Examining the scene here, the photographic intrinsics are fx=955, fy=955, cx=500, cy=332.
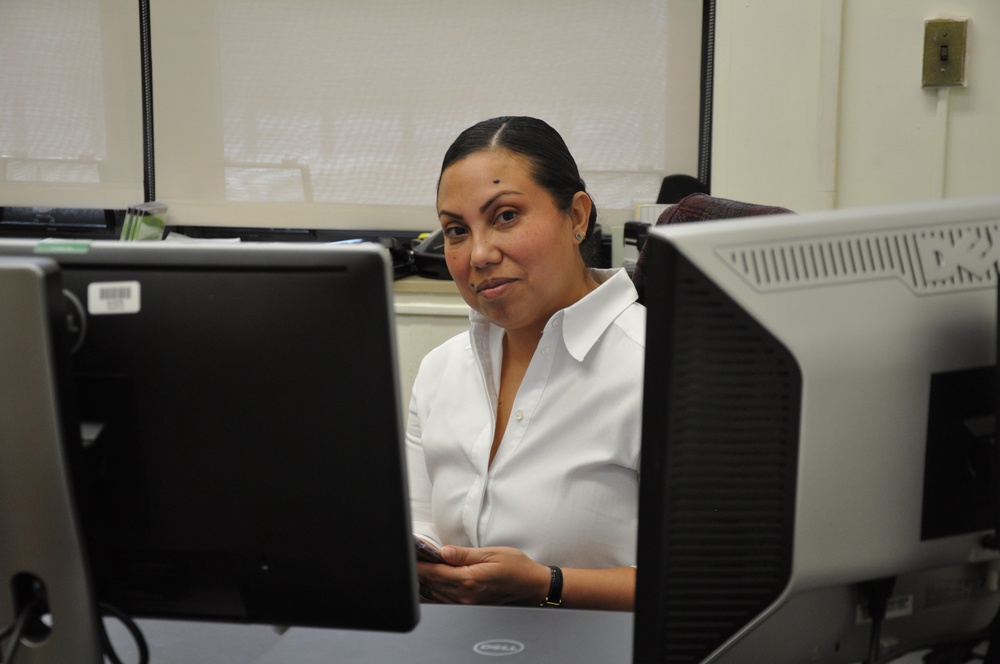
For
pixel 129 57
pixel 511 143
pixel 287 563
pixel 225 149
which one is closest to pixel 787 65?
pixel 511 143

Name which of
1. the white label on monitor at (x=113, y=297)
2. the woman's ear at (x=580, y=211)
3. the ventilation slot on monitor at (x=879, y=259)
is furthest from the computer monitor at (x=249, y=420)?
the woman's ear at (x=580, y=211)

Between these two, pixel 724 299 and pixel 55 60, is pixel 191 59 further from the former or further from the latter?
pixel 724 299

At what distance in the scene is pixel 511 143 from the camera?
1398 millimetres

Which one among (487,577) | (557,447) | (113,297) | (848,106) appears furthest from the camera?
(848,106)

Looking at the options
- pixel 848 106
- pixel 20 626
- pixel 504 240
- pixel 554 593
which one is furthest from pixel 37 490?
pixel 848 106

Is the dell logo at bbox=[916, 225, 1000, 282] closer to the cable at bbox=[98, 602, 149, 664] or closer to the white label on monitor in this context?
the white label on monitor

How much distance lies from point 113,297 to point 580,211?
853 mm

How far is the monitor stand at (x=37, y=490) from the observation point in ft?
2.35

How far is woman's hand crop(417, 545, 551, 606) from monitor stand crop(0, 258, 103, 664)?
469 mm

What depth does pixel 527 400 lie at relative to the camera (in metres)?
1.34

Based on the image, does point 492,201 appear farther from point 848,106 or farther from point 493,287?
point 848,106

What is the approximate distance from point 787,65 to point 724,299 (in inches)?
90.4

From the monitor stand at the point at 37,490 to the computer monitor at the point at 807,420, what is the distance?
0.45 metres

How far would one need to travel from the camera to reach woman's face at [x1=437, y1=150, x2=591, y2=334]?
1.36 m
